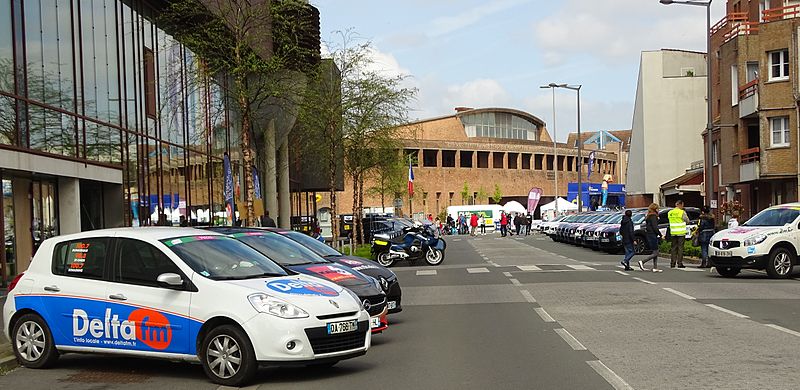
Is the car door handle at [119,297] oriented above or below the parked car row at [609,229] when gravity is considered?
above

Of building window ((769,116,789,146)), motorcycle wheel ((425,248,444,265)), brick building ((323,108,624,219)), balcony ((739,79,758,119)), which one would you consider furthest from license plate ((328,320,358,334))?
brick building ((323,108,624,219))

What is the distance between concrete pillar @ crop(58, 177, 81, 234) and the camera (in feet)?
74.3

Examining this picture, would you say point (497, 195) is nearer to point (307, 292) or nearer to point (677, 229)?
point (677, 229)

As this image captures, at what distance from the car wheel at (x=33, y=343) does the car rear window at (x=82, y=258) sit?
0.63 metres

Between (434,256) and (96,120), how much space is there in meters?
12.4

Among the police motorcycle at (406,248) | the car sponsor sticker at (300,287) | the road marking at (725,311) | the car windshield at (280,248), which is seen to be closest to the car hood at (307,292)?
the car sponsor sticker at (300,287)

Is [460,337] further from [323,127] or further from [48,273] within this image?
[323,127]

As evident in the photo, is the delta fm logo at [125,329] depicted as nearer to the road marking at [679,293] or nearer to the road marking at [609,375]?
the road marking at [609,375]

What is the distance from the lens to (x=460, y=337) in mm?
12938

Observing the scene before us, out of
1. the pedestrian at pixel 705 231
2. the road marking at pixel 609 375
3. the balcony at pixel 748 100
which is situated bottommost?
the road marking at pixel 609 375

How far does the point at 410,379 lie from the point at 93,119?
1648cm

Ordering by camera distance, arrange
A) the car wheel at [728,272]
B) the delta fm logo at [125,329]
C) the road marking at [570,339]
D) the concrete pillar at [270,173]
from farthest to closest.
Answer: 1. the concrete pillar at [270,173]
2. the car wheel at [728,272]
3. the road marking at [570,339]
4. the delta fm logo at [125,329]

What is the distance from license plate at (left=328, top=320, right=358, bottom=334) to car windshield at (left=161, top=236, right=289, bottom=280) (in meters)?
1.08

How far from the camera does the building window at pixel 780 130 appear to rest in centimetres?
4169
